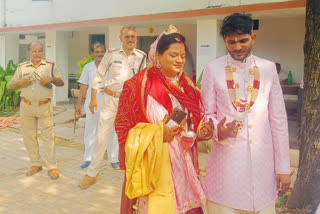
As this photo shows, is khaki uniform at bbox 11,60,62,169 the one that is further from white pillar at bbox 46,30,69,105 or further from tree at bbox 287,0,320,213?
white pillar at bbox 46,30,69,105

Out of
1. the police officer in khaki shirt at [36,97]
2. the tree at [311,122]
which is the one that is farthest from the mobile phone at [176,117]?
the police officer in khaki shirt at [36,97]

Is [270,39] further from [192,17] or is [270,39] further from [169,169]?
[169,169]

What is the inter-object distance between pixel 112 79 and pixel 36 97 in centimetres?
113

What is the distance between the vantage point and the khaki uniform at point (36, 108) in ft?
18.0

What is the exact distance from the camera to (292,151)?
6.43 meters

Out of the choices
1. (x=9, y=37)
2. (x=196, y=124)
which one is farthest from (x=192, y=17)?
(x=9, y=37)

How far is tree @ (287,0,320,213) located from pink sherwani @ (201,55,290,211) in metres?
1.63

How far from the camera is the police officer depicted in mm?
5152

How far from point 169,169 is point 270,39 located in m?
8.00

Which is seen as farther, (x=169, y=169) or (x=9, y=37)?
(x=9, y=37)

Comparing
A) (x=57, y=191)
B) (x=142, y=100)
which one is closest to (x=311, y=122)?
(x=142, y=100)

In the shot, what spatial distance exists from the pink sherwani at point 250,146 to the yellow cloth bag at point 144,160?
391mm

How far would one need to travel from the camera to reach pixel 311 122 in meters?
4.07

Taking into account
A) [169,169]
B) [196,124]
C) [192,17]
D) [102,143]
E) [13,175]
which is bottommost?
[13,175]
